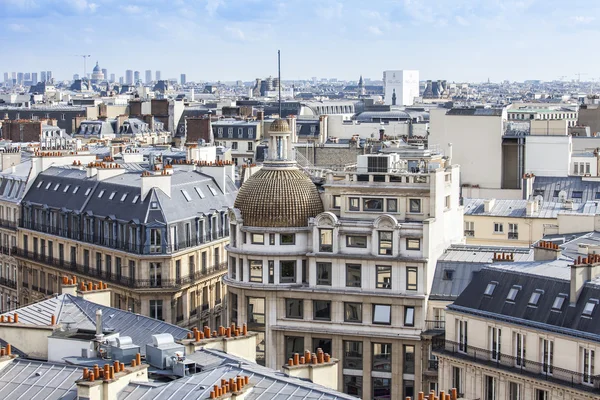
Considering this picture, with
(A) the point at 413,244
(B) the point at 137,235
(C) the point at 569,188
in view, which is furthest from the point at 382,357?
(C) the point at 569,188

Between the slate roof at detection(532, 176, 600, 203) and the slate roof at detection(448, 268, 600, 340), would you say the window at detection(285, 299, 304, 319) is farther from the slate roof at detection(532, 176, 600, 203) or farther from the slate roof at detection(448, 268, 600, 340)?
the slate roof at detection(532, 176, 600, 203)

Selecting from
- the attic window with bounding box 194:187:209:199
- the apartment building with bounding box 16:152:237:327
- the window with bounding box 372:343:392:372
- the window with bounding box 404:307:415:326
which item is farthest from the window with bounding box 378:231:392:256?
the attic window with bounding box 194:187:209:199

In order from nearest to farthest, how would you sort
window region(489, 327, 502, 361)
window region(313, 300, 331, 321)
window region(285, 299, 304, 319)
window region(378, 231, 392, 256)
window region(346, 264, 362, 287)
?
window region(489, 327, 502, 361), window region(378, 231, 392, 256), window region(346, 264, 362, 287), window region(313, 300, 331, 321), window region(285, 299, 304, 319)

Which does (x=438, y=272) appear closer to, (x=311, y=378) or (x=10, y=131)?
(x=311, y=378)

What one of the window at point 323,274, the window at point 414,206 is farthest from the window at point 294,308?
the window at point 414,206

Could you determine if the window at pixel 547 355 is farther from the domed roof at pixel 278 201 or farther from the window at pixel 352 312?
the domed roof at pixel 278 201

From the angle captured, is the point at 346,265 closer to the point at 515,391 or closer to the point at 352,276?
the point at 352,276
